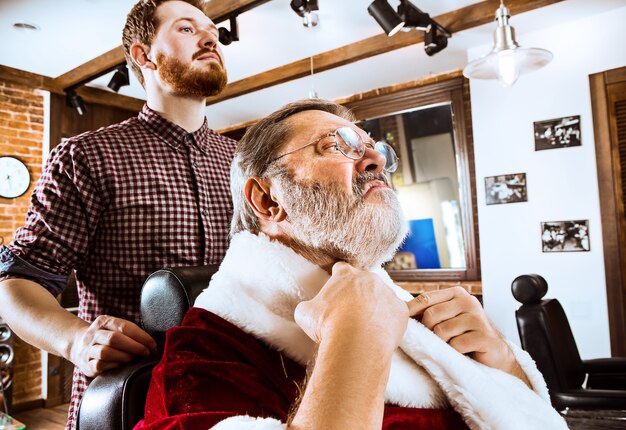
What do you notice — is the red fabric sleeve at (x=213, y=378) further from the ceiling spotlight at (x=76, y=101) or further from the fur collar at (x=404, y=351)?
the ceiling spotlight at (x=76, y=101)

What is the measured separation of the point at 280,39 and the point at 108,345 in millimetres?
3786

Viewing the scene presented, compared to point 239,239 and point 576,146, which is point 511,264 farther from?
point 239,239

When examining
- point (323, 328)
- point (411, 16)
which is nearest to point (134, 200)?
point (323, 328)

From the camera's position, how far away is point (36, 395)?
509 centimetres

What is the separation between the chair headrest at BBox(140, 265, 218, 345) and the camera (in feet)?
3.79

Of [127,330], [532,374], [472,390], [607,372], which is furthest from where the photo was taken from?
[607,372]

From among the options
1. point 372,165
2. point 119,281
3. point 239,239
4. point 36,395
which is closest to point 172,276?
point 239,239

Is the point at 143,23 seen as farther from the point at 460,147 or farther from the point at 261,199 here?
the point at 460,147

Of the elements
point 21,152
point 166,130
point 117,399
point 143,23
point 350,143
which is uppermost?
point 21,152

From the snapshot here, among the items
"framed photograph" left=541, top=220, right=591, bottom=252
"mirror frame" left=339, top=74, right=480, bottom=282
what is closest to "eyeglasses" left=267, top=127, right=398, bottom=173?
"framed photograph" left=541, top=220, right=591, bottom=252

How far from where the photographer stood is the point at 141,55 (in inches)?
64.3

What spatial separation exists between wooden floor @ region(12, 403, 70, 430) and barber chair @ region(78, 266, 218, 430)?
4031 mm

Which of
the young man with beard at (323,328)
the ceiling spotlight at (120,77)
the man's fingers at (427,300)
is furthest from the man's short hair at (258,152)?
the ceiling spotlight at (120,77)

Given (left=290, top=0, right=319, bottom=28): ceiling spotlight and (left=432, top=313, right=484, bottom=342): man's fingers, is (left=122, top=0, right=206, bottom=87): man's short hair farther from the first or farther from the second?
(left=290, top=0, right=319, bottom=28): ceiling spotlight
